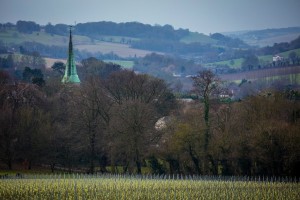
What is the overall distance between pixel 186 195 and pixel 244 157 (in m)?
18.9

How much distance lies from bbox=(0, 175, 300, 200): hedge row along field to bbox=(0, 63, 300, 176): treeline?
32.8 feet

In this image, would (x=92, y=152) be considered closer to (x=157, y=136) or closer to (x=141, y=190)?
(x=157, y=136)

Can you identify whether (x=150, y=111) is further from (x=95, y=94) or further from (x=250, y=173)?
(x=250, y=173)

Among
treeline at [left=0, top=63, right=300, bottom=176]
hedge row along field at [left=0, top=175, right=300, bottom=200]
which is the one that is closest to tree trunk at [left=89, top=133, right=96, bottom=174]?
treeline at [left=0, top=63, right=300, bottom=176]

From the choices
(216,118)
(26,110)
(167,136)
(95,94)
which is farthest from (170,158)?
(26,110)

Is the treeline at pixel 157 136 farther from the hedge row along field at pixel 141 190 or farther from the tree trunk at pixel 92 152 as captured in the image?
the hedge row along field at pixel 141 190

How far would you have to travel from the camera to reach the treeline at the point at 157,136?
73.2 metres

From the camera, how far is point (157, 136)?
81.9 metres

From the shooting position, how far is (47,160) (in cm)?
8419

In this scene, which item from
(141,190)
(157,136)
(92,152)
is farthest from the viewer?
(92,152)

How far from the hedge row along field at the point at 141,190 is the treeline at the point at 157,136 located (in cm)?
1000

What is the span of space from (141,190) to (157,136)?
2445 cm

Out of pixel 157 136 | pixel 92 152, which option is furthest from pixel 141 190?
pixel 92 152

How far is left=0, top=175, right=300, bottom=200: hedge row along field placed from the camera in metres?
54.9
